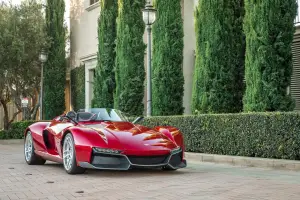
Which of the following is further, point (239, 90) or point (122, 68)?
point (122, 68)

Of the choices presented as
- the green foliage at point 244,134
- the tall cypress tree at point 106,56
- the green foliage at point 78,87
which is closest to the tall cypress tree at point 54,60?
the green foliage at point 78,87

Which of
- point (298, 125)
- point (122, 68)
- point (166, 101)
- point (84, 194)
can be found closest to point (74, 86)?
point (122, 68)

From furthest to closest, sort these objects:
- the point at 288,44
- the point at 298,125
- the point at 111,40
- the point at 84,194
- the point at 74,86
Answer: the point at 74,86 → the point at 111,40 → the point at 288,44 → the point at 298,125 → the point at 84,194

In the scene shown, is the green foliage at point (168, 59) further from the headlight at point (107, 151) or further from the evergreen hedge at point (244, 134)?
the headlight at point (107, 151)

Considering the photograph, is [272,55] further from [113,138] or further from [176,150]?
[113,138]

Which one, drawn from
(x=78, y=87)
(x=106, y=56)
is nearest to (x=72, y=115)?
(x=106, y=56)

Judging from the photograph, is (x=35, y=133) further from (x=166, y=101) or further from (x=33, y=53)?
(x=33, y=53)

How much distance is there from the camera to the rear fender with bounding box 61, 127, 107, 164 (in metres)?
8.06

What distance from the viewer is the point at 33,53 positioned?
88.3 ft

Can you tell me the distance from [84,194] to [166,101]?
996cm

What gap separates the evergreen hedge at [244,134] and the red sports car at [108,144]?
2139 millimetres

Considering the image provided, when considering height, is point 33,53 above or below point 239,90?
above

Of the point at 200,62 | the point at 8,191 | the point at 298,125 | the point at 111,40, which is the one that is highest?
the point at 111,40

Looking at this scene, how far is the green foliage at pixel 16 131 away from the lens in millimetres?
25653
